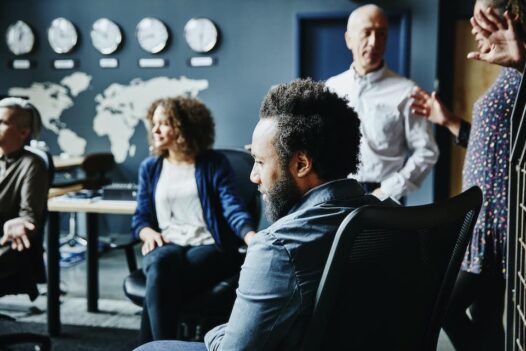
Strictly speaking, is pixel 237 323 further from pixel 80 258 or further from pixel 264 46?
pixel 264 46

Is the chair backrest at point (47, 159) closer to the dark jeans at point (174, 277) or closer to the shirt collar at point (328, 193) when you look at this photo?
the dark jeans at point (174, 277)

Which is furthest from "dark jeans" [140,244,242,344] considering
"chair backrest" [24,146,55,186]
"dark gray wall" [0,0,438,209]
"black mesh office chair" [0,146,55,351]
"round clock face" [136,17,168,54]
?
"round clock face" [136,17,168,54]

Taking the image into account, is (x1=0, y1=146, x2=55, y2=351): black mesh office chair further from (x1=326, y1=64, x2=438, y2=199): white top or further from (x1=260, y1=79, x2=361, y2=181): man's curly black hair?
(x1=260, y1=79, x2=361, y2=181): man's curly black hair

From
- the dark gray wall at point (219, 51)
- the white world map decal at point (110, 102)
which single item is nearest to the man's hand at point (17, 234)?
the dark gray wall at point (219, 51)

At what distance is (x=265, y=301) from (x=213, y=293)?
128 centimetres

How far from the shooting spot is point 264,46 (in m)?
5.58

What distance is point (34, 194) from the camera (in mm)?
2443

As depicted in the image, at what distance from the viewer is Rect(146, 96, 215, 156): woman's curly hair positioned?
2.67 metres

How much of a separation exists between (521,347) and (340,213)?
106 centimetres

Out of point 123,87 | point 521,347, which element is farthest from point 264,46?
point 521,347

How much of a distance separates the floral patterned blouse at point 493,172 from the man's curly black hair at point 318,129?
75 cm

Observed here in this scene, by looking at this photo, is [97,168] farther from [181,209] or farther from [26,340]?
[181,209]

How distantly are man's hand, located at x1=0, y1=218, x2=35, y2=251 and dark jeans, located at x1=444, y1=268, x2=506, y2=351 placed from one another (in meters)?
1.61

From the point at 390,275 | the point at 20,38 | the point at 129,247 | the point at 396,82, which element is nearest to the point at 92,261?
the point at 129,247
